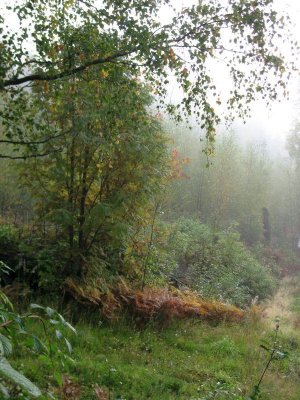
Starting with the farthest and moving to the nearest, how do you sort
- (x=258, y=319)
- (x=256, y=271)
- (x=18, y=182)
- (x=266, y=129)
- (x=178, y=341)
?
(x=266, y=129)
(x=256, y=271)
(x=258, y=319)
(x=18, y=182)
(x=178, y=341)

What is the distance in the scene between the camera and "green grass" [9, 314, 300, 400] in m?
4.77

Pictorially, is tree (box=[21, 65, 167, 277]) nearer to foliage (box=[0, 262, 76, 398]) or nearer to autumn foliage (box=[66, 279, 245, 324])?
autumn foliage (box=[66, 279, 245, 324])

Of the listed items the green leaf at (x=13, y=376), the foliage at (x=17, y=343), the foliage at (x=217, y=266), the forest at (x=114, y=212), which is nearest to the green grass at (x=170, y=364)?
Result: the forest at (x=114, y=212)

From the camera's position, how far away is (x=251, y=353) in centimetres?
734

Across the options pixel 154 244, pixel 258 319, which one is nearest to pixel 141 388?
pixel 154 244

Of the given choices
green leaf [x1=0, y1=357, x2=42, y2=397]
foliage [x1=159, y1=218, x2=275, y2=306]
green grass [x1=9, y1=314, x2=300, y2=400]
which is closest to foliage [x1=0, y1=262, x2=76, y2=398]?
green leaf [x1=0, y1=357, x2=42, y2=397]

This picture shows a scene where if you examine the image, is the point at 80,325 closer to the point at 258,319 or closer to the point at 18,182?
the point at 18,182

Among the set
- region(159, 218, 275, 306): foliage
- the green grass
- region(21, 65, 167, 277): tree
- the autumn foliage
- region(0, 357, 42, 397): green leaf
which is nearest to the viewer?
region(0, 357, 42, 397): green leaf

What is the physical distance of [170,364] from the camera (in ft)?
19.7

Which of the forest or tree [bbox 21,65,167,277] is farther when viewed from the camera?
tree [bbox 21,65,167,277]

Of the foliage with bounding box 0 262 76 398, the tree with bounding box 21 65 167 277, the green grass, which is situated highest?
the tree with bounding box 21 65 167 277

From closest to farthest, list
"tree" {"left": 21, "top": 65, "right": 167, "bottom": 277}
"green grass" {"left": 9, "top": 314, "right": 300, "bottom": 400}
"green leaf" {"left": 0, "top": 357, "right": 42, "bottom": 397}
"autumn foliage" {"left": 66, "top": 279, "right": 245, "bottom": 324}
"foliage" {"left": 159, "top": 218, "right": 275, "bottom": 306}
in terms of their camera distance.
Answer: "green leaf" {"left": 0, "top": 357, "right": 42, "bottom": 397} < "green grass" {"left": 9, "top": 314, "right": 300, "bottom": 400} < "autumn foliage" {"left": 66, "top": 279, "right": 245, "bottom": 324} < "tree" {"left": 21, "top": 65, "right": 167, "bottom": 277} < "foliage" {"left": 159, "top": 218, "right": 275, "bottom": 306}

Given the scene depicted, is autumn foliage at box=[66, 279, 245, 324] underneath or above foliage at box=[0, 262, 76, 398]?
underneath

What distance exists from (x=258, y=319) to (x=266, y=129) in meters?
94.2
